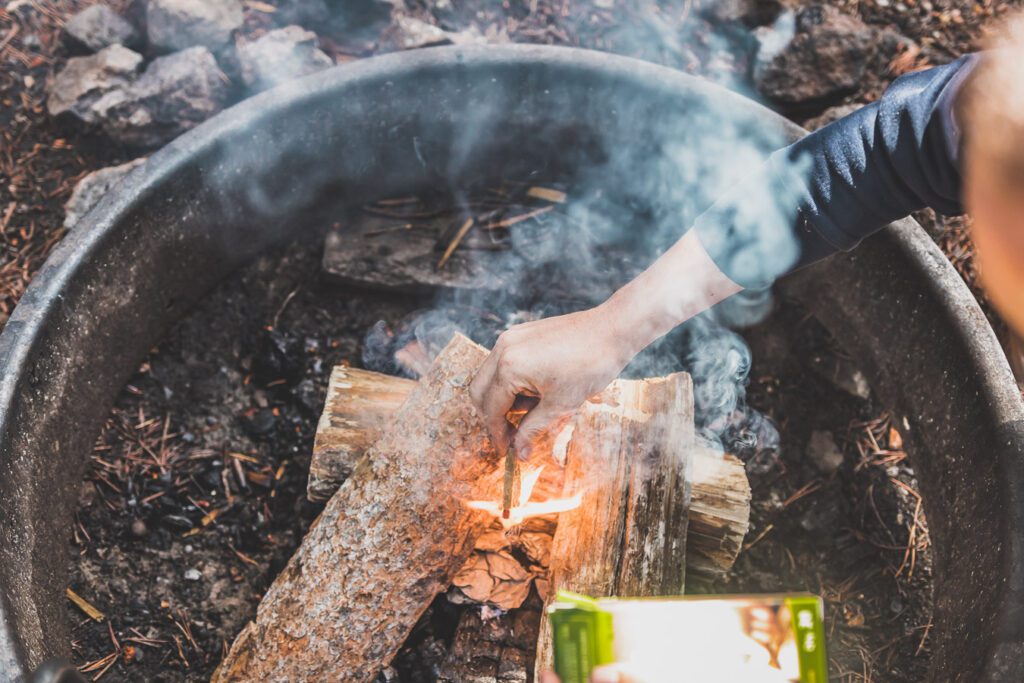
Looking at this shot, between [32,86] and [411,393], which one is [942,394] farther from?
[32,86]

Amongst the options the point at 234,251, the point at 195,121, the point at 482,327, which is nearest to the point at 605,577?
the point at 482,327

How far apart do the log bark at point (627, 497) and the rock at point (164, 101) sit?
75.8 inches

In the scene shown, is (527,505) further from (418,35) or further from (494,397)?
(418,35)

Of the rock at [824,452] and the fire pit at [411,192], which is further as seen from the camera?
the rock at [824,452]

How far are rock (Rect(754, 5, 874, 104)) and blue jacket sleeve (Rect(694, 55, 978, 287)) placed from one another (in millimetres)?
1255

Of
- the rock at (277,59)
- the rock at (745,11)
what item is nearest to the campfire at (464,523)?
the rock at (277,59)

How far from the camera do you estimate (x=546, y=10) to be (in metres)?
3.16

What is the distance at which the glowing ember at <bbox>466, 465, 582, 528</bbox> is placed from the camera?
2010 mm

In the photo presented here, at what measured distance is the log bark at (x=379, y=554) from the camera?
1.89 m

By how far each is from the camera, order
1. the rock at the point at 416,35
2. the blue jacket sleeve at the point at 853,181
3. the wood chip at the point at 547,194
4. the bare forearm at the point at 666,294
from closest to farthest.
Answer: the blue jacket sleeve at the point at 853,181 < the bare forearm at the point at 666,294 < the rock at the point at 416,35 < the wood chip at the point at 547,194

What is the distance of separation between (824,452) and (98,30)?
10.8 feet

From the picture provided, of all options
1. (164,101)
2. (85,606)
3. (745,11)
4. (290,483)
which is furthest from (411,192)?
(85,606)

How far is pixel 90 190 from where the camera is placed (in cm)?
262

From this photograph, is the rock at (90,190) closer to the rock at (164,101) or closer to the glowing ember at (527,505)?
the rock at (164,101)
